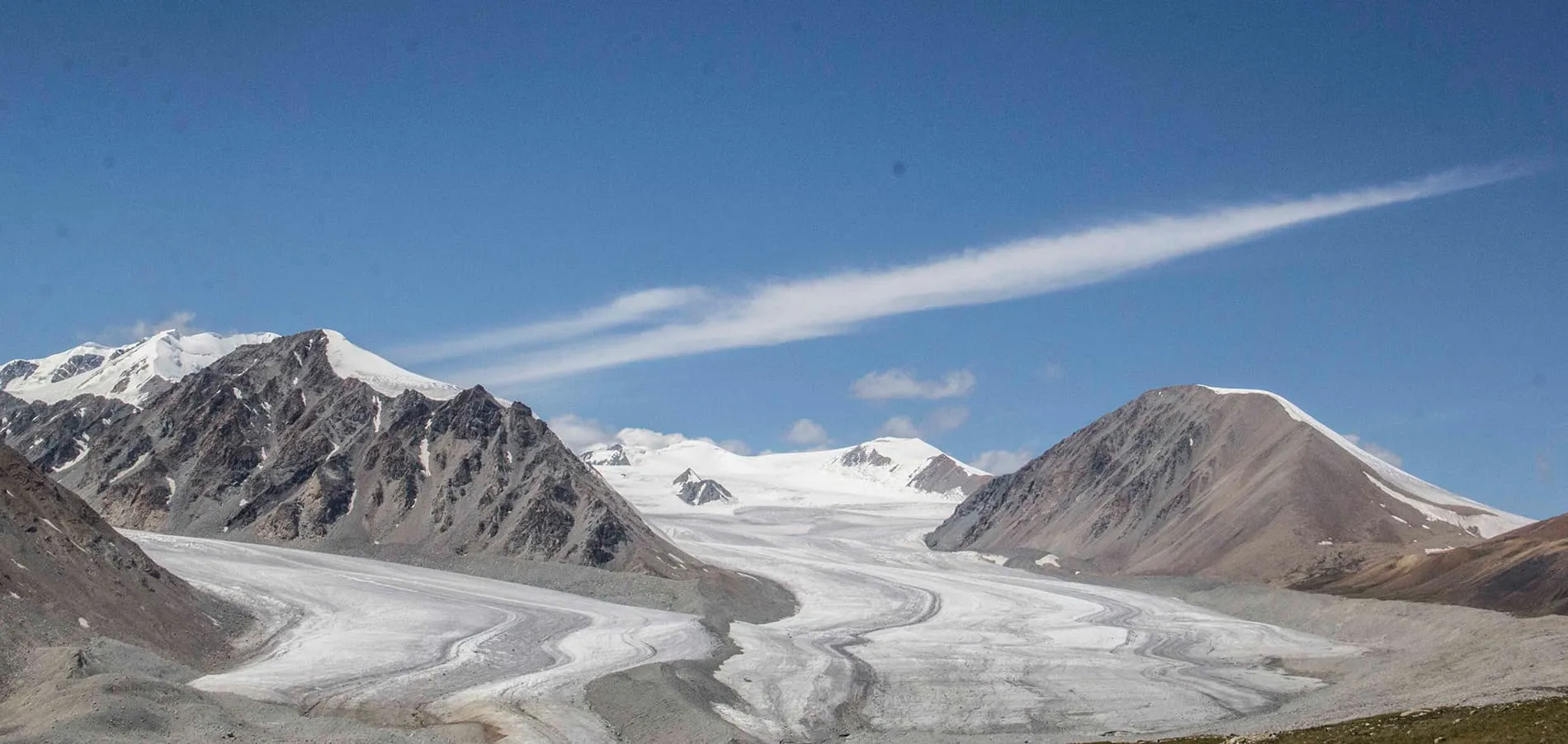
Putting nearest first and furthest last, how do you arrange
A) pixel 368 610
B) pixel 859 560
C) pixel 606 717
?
pixel 606 717
pixel 368 610
pixel 859 560

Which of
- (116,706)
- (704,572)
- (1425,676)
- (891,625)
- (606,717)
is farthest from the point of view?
(704,572)

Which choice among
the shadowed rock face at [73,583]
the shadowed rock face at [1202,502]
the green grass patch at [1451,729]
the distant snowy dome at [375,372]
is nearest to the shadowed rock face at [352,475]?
the distant snowy dome at [375,372]

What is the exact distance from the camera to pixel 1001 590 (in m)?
118

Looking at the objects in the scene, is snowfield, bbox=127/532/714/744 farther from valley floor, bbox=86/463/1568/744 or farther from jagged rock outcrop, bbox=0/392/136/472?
jagged rock outcrop, bbox=0/392/136/472

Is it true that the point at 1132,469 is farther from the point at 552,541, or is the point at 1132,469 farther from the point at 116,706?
the point at 116,706

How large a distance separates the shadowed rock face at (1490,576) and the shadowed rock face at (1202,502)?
9388mm

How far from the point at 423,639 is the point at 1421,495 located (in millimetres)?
109356

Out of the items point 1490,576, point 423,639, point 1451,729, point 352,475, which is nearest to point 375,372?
point 352,475

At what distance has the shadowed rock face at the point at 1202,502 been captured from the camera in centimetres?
11925

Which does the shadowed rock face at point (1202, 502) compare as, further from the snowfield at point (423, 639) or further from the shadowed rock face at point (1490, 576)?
the snowfield at point (423, 639)

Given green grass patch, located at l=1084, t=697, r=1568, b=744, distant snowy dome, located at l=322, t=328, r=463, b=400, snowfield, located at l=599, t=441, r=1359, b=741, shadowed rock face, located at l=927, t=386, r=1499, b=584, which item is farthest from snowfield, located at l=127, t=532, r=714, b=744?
shadowed rock face, located at l=927, t=386, r=1499, b=584

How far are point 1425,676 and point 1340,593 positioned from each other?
43063 millimetres

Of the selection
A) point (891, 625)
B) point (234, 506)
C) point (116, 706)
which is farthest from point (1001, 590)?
point (116, 706)

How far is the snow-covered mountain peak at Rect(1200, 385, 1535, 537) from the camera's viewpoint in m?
126
